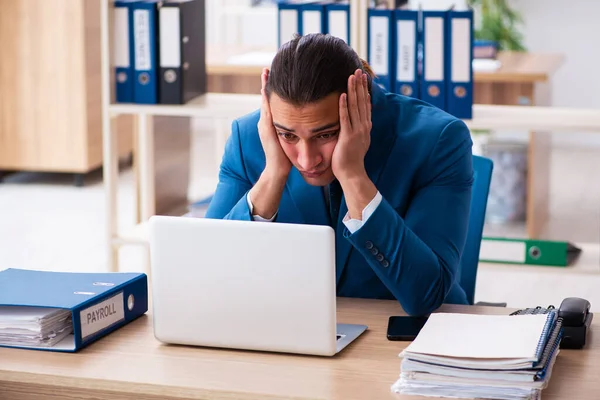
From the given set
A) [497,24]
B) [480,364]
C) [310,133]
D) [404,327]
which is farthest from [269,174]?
[497,24]

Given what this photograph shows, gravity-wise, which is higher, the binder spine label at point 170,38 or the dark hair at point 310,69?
the binder spine label at point 170,38

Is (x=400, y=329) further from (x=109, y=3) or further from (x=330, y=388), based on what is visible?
(x=109, y=3)

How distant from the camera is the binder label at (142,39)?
3.21 metres

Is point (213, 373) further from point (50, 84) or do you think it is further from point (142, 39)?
point (50, 84)

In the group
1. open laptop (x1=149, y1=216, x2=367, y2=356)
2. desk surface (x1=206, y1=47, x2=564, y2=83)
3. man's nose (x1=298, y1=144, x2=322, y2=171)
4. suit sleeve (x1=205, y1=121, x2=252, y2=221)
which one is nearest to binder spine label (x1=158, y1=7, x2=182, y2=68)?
desk surface (x1=206, y1=47, x2=564, y2=83)

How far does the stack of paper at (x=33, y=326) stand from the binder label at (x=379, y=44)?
172 centimetres

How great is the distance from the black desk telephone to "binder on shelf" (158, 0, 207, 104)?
6.11 ft

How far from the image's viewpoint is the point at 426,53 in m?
3.06

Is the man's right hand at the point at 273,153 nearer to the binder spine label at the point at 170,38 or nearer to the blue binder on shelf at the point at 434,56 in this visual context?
the blue binder on shelf at the point at 434,56

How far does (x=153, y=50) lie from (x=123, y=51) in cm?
10

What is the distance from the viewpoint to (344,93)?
5.73ft

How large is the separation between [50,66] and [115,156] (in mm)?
2113

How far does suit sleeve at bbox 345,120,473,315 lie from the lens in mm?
1698

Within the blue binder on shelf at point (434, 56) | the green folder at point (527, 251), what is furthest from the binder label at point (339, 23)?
the green folder at point (527, 251)
